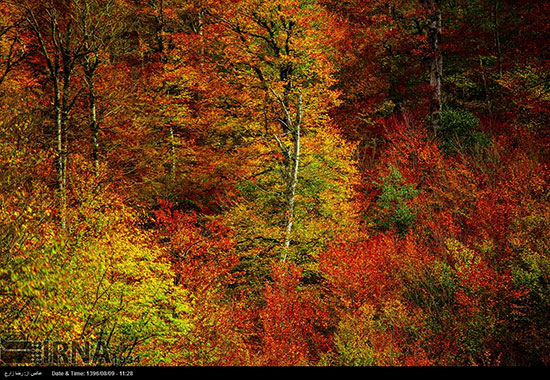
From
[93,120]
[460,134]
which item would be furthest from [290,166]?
[460,134]

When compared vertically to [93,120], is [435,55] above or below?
above

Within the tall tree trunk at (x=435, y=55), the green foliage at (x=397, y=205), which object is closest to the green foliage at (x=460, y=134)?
the tall tree trunk at (x=435, y=55)

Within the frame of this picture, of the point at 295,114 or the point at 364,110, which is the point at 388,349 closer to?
the point at 295,114

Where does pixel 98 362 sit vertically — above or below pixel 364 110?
below

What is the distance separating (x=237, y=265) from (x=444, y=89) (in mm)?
19569

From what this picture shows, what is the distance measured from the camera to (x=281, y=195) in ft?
58.0

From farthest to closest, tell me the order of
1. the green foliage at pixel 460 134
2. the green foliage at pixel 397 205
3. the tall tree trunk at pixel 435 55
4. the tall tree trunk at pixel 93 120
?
the tall tree trunk at pixel 435 55 < the green foliage at pixel 460 134 < the green foliage at pixel 397 205 < the tall tree trunk at pixel 93 120

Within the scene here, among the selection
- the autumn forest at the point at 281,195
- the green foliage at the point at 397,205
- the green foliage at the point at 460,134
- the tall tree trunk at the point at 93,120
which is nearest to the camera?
the autumn forest at the point at 281,195

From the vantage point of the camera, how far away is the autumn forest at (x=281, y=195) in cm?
1138

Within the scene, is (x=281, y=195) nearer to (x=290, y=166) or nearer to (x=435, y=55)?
(x=290, y=166)

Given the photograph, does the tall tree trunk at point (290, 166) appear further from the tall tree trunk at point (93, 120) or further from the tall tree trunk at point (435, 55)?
the tall tree trunk at point (435, 55)

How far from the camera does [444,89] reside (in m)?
28.5

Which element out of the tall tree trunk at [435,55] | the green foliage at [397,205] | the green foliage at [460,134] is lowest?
the green foliage at [397,205]

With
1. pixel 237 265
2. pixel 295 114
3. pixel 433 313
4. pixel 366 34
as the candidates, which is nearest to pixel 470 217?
pixel 433 313
